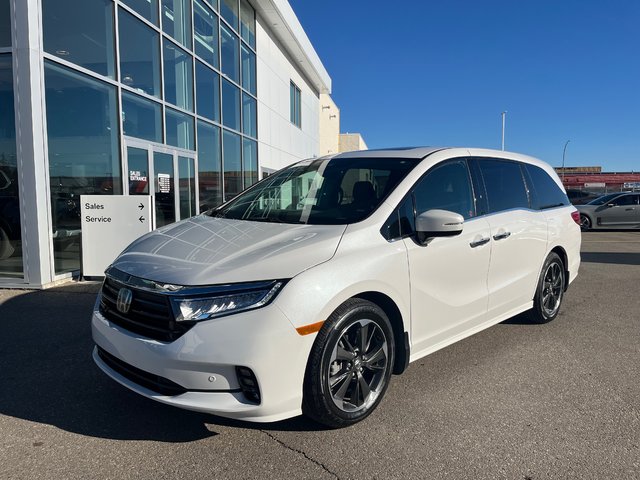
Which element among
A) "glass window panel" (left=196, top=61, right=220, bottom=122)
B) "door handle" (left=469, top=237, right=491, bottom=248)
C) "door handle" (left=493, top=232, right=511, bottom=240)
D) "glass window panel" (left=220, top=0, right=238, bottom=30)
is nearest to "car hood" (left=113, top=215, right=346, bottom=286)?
"door handle" (left=469, top=237, right=491, bottom=248)

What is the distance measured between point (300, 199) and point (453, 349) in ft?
6.38

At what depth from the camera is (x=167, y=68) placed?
1070cm

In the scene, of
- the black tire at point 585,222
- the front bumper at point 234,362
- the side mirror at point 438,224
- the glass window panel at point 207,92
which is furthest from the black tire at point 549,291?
the black tire at point 585,222

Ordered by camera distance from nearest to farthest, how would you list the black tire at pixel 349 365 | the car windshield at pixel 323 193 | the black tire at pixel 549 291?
the black tire at pixel 349 365 < the car windshield at pixel 323 193 < the black tire at pixel 549 291

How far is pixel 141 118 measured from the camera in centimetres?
959

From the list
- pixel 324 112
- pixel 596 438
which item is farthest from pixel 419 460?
pixel 324 112

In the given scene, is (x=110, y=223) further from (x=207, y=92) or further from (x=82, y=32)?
(x=207, y=92)

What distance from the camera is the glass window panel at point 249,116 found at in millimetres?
15539

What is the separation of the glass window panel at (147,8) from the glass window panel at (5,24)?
2615 millimetres

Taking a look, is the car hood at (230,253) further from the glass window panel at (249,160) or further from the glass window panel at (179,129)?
the glass window panel at (249,160)

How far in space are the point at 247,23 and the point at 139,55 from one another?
283 inches

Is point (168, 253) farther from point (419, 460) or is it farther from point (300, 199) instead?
point (419, 460)

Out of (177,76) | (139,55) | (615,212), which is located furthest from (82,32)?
(615,212)

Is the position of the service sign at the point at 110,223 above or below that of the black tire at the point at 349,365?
above
